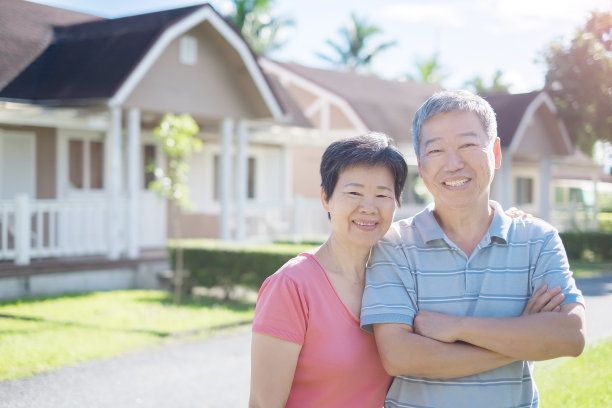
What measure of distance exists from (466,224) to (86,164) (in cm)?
1413

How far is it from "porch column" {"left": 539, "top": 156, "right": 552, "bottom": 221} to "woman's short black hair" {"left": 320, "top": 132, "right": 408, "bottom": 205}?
2297 cm

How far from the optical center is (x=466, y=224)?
2762 millimetres

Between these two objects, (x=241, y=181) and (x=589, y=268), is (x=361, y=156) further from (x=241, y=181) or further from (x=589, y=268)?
(x=589, y=268)

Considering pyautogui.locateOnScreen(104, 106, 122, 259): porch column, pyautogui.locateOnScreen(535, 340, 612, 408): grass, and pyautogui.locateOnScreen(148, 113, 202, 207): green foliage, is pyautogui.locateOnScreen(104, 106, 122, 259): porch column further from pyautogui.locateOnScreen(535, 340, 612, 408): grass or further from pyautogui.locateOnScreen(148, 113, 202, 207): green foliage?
pyautogui.locateOnScreen(535, 340, 612, 408): grass

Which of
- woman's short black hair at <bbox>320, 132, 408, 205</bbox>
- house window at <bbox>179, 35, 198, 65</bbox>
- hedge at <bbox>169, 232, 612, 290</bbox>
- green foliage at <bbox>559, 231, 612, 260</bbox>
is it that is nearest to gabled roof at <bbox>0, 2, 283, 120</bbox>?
house window at <bbox>179, 35, 198, 65</bbox>

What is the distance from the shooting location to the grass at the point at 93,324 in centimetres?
773

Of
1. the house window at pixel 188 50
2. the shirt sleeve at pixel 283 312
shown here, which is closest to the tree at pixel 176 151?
the house window at pixel 188 50

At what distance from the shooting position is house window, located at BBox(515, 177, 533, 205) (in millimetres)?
30625

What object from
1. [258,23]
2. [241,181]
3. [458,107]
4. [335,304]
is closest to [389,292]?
[335,304]

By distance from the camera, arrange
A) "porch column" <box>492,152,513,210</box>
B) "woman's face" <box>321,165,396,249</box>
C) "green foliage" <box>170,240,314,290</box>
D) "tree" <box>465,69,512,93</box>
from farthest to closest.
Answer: "tree" <box>465,69,512,93</box>, "porch column" <box>492,152,513,210</box>, "green foliage" <box>170,240,314,290</box>, "woman's face" <box>321,165,396,249</box>

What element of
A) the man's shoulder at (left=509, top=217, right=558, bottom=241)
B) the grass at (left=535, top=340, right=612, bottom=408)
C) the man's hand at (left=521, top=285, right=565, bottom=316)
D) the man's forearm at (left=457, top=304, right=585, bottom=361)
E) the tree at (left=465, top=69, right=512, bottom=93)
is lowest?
the grass at (left=535, top=340, right=612, bottom=408)

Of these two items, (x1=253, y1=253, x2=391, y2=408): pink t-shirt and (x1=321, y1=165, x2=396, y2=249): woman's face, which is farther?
(x1=321, y1=165, x2=396, y2=249): woman's face

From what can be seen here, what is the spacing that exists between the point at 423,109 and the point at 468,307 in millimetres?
777

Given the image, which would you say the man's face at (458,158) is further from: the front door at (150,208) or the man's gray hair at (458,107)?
→ the front door at (150,208)
